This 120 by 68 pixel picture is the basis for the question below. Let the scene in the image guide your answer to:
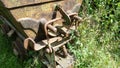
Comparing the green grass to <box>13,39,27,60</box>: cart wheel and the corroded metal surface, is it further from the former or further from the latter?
the corroded metal surface

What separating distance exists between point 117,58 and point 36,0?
5.55 ft

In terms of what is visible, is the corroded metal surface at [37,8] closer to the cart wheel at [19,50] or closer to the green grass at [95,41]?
the green grass at [95,41]

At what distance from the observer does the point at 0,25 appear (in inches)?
175

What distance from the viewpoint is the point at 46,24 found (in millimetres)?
3098

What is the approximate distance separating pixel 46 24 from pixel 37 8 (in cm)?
25

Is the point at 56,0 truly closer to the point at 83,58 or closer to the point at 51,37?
the point at 51,37

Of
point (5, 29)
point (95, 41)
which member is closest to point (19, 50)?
point (5, 29)

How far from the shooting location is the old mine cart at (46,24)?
9.84 ft

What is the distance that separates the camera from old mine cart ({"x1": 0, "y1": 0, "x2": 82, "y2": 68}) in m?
3.00

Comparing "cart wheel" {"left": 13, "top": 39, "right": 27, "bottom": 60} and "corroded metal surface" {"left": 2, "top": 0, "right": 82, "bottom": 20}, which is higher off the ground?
"corroded metal surface" {"left": 2, "top": 0, "right": 82, "bottom": 20}

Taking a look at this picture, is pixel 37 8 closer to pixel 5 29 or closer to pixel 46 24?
pixel 46 24

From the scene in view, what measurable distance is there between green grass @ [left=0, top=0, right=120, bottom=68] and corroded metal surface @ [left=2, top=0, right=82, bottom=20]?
0.54m

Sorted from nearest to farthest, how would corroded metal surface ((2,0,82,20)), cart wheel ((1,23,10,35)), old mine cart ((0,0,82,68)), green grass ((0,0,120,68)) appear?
corroded metal surface ((2,0,82,20)) → old mine cart ((0,0,82,68)) → green grass ((0,0,120,68)) → cart wheel ((1,23,10,35))

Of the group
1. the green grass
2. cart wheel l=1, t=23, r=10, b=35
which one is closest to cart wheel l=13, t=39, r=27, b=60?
the green grass
